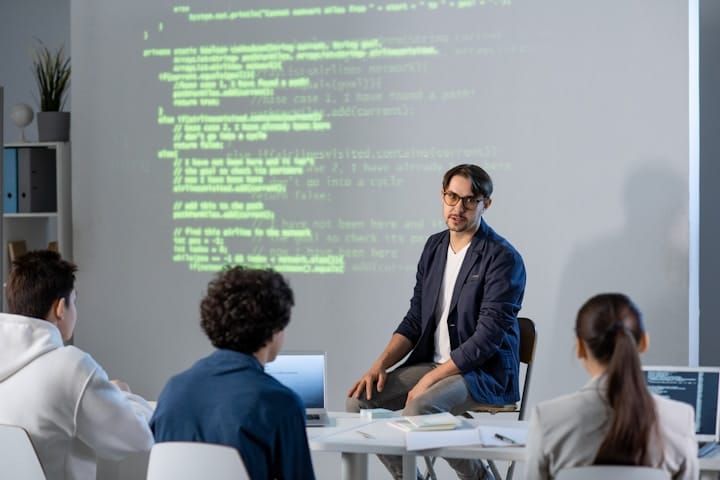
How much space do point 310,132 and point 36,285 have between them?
234cm

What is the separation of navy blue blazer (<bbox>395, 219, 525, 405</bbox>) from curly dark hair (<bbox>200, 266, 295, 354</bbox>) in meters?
1.33

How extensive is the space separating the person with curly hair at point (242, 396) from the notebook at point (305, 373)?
761 mm

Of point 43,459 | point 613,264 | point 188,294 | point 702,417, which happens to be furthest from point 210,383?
point 188,294

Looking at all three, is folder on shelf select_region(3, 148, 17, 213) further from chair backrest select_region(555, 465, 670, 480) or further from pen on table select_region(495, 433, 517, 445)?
chair backrest select_region(555, 465, 670, 480)

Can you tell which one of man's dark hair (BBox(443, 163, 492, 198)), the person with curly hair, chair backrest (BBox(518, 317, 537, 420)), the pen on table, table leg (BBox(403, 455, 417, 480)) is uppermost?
man's dark hair (BBox(443, 163, 492, 198))

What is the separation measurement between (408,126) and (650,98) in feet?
3.53

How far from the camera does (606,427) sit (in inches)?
74.8

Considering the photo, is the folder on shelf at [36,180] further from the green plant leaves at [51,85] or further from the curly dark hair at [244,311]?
the curly dark hair at [244,311]

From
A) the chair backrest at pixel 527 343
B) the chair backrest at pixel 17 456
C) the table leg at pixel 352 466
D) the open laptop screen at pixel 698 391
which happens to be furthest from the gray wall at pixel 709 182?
the chair backrest at pixel 17 456

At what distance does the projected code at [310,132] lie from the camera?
14.6ft

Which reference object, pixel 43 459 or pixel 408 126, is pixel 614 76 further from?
pixel 43 459

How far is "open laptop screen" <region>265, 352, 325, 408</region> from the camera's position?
2.83 meters

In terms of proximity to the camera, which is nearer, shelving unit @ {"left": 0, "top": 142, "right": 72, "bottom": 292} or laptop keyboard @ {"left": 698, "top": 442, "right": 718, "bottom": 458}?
laptop keyboard @ {"left": 698, "top": 442, "right": 718, "bottom": 458}

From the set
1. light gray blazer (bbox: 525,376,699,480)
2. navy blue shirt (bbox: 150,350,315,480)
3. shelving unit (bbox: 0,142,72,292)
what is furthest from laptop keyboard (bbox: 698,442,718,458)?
shelving unit (bbox: 0,142,72,292)
